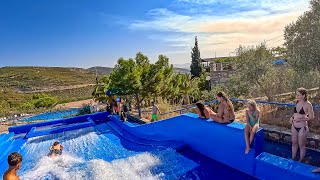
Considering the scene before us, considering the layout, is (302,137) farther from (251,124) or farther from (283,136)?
(283,136)

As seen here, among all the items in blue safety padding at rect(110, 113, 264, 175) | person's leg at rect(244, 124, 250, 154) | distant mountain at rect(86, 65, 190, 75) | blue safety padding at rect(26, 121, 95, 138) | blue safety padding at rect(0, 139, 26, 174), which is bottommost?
blue safety padding at rect(0, 139, 26, 174)

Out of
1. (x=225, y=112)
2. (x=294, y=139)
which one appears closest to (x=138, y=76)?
(x=225, y=112)

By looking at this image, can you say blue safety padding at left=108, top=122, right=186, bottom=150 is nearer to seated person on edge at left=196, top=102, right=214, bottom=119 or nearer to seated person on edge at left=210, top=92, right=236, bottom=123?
seated person on edge at left=196, top=102, right=214, bottom=119

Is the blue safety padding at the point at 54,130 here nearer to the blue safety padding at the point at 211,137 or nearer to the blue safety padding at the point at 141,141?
the blue safety padding at the point at 141,141

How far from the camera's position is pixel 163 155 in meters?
7.30

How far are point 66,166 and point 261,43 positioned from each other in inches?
580

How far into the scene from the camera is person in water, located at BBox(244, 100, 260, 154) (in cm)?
521

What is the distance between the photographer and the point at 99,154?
8336mm

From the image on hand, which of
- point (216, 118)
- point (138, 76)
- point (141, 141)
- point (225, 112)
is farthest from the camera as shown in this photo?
point (138, 76)

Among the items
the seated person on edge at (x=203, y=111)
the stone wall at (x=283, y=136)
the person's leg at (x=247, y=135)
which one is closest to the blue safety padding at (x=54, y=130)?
the seated person on edge at (x=203, y=111)

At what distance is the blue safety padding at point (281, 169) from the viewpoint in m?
4.16

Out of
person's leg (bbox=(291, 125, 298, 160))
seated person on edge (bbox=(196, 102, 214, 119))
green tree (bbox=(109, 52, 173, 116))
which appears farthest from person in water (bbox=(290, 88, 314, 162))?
green tree (bbox=(109, 52, 173, 116))

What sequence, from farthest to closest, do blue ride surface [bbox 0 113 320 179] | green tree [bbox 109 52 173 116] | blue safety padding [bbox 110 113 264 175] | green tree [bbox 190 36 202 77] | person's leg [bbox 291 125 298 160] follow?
green tree [bbox 190 36 202 77] → green tree [bbox 109 52 173 116] → blue safety padding [bbox 110 113 264 175] → blue ride surface [bbox 0 113 320 179] → person's leg [bbox 291 125 298 160]

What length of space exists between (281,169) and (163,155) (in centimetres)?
347
